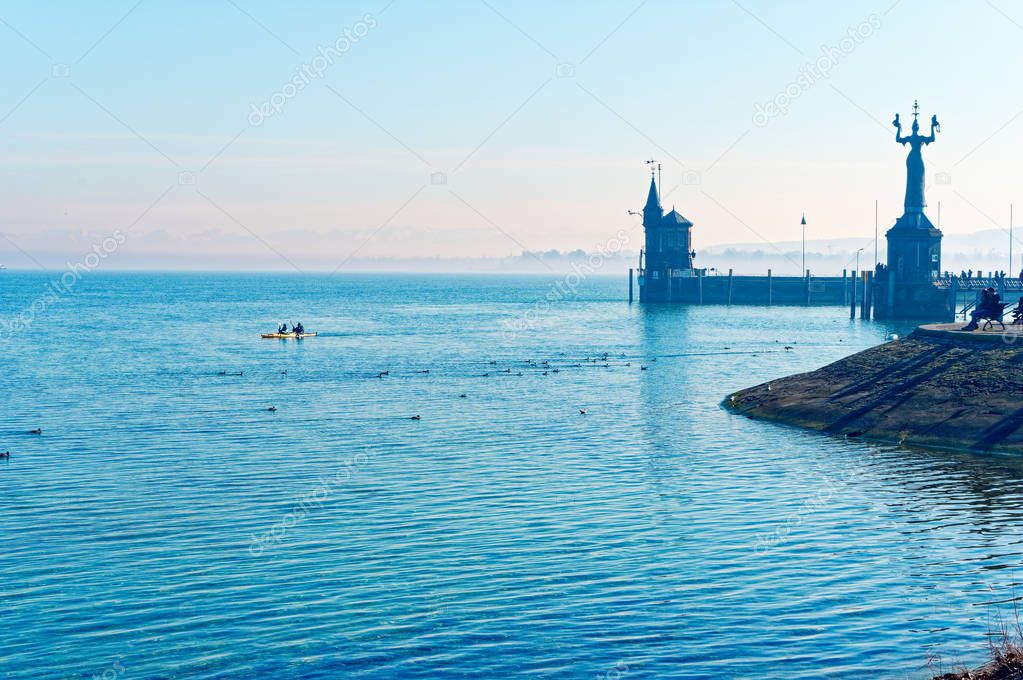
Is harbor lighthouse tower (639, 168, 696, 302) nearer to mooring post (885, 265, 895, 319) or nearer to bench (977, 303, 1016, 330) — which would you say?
mooring post (885, 265, 895, 319)

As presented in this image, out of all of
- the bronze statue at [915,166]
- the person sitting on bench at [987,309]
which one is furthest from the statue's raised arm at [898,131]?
the person sitting on bench at [987,309]

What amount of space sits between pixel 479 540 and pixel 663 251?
165222 mm

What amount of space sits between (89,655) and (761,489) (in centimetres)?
2403

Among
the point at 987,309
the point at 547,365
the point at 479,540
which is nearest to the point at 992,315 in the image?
the point at 987,309

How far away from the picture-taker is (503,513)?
112 ft

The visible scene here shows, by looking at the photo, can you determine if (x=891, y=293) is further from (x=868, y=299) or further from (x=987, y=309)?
(x=987, y=309)

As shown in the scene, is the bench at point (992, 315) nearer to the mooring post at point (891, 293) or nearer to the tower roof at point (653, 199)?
the mooring post at point (891, 293)

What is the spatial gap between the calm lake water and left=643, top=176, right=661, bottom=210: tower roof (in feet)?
427

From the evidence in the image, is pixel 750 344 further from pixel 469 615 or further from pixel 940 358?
pixel 469 615

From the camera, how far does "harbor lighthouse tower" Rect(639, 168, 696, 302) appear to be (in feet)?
623

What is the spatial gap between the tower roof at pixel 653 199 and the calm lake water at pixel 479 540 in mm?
130074

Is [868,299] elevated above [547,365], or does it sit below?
above

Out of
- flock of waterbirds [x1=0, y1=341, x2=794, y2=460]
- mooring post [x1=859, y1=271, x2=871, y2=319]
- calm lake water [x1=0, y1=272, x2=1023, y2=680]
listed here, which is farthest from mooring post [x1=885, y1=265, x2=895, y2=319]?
calm lake water [x1=0, y1=272, x2=1023, y2=680]

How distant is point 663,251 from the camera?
630 feet
